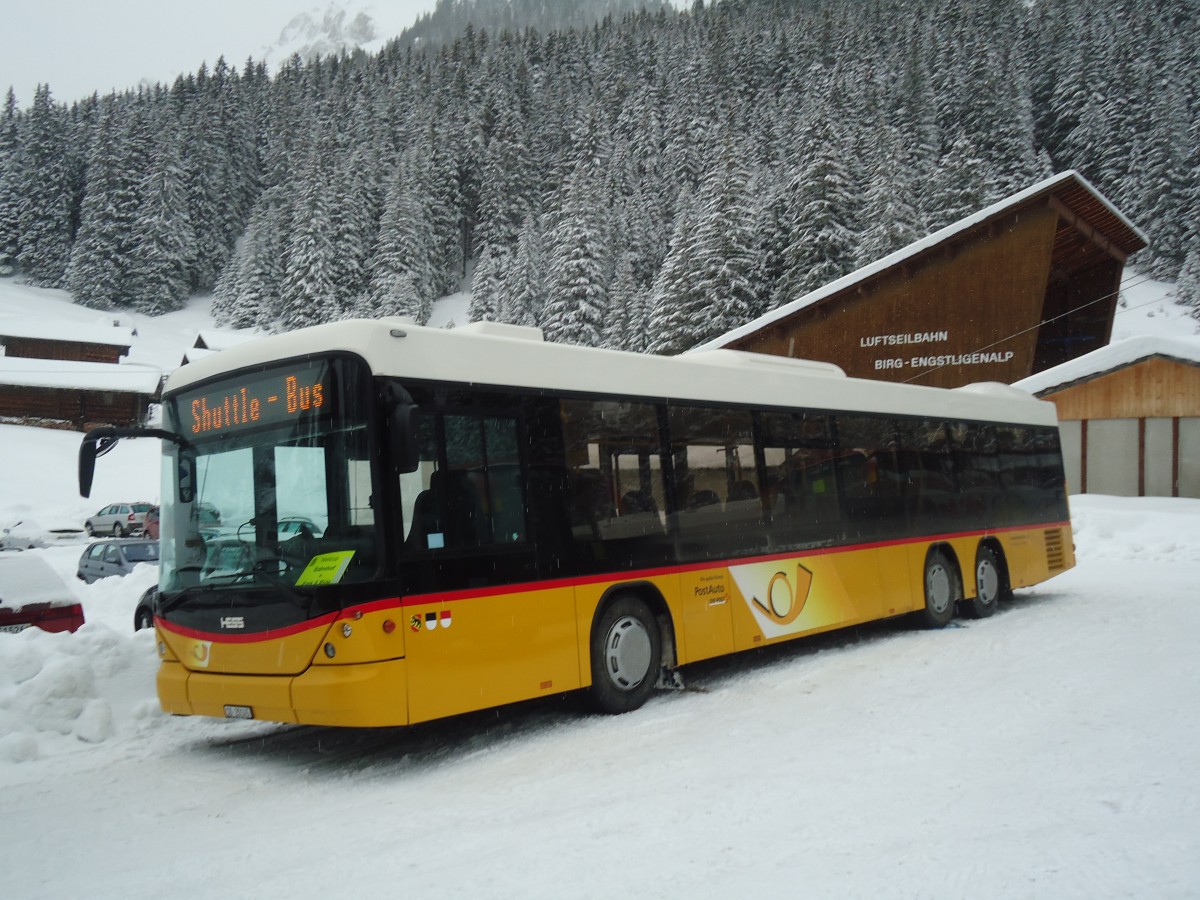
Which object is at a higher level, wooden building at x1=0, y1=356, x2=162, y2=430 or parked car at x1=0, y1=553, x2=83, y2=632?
wooden building at x1=0, y1=356, x2=162, y2=430

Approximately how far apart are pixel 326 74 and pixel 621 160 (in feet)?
206

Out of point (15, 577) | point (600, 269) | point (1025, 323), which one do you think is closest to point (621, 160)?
point (600, 269)

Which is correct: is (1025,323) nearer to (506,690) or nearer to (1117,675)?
(1117,675)

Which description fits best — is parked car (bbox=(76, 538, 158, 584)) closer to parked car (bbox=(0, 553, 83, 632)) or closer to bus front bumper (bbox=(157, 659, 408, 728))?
parked car (bbox=(0, 553, 83, 632))

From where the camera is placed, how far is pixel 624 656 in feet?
25.8

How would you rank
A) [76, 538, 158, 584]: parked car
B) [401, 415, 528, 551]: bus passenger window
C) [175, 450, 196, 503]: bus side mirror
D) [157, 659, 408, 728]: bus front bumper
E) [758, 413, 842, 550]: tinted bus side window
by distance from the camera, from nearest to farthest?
[157, 659, 408, 728]: bus front bumper → [401, 415, 528, 551]: bus passenger window → [175, 450, 196, 503]: bus side mirror → [758, 413, 842, 550]: tinted bus side window → [76, 538, 158, 584]: parked car

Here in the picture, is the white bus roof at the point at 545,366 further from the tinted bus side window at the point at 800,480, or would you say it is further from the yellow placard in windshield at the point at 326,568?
the yellow placard in windshield at the point at 326,568

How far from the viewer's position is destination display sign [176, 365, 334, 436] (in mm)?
6379

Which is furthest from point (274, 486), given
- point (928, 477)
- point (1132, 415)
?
point (1132, 415)

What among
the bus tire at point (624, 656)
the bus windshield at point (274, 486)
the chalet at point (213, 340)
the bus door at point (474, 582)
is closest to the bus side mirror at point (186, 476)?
the bus windshield at point (274, 486)

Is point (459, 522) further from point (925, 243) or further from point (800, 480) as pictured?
point (925, 243)

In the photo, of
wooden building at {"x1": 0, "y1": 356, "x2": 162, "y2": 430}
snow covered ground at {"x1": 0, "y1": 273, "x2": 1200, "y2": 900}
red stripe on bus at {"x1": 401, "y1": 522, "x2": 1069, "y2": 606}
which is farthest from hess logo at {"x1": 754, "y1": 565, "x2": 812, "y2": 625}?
wooden building at {"x1": 0, "y1": 356, "x2": 162, "y2": 430}

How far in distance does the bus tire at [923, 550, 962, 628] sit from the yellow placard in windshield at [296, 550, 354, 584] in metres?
8.53

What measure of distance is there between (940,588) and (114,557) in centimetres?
1933
